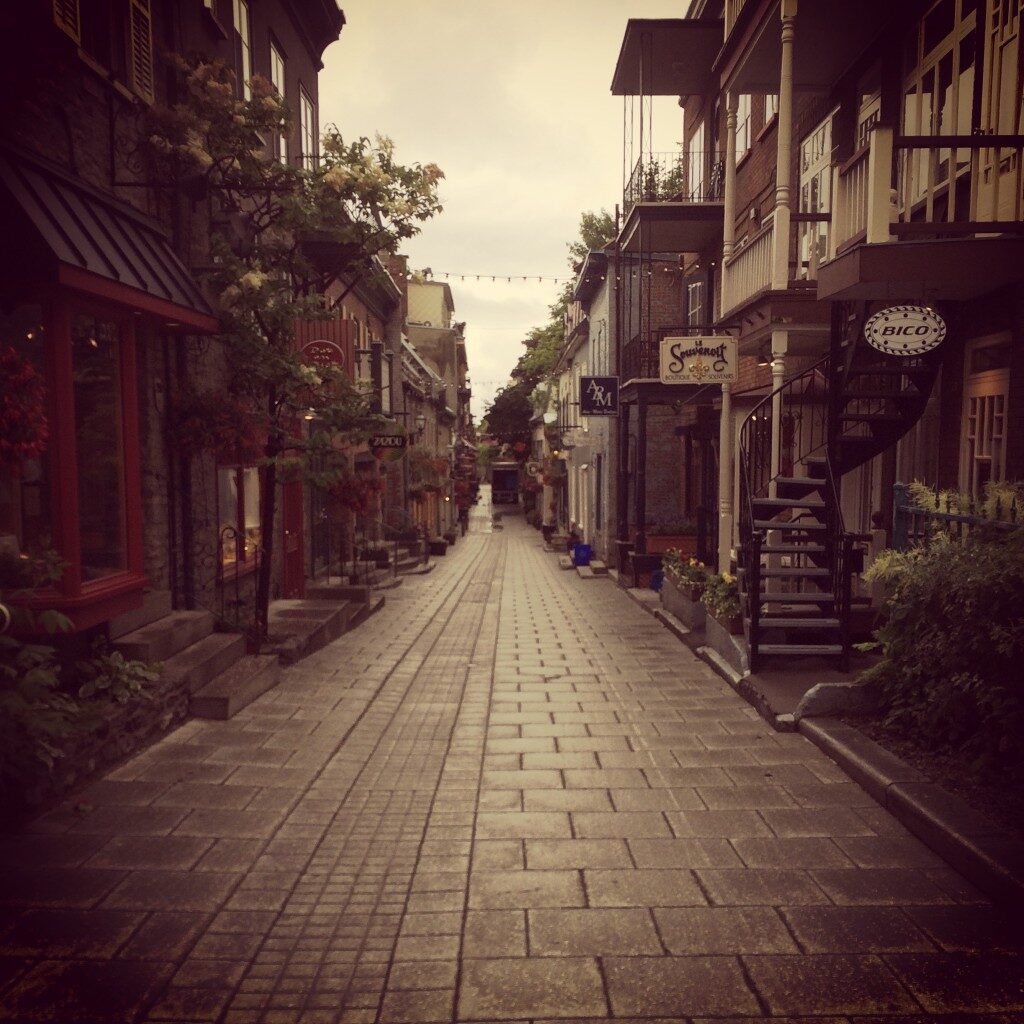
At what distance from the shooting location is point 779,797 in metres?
5.05

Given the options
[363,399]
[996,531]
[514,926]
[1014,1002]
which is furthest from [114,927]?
[363,399]

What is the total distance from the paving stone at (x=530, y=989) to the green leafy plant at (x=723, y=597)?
18.8 feet

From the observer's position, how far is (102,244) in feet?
19.8

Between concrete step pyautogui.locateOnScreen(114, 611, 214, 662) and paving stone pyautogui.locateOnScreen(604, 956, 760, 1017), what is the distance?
4831 millimetres

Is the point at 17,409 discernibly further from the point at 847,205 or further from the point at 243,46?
the point at 243,46

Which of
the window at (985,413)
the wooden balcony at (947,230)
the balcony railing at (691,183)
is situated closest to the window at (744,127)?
the balcony railing at (691,183)

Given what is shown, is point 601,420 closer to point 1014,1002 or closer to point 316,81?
point 316,81

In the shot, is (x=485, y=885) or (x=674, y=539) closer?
(x=485, y=885)

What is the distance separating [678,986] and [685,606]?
320 inches

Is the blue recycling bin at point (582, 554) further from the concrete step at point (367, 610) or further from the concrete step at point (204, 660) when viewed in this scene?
the concrete step at point (204, 660)

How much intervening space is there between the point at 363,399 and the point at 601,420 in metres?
15.6

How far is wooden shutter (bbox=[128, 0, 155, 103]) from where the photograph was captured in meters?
7.31

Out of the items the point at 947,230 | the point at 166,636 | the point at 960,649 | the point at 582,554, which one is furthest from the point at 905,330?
the point at 582,554

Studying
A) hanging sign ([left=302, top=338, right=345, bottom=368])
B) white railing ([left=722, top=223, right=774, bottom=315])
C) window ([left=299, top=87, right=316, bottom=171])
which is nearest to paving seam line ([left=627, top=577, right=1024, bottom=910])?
white railing ([left=722, top=223, right=774, bottom=315])
